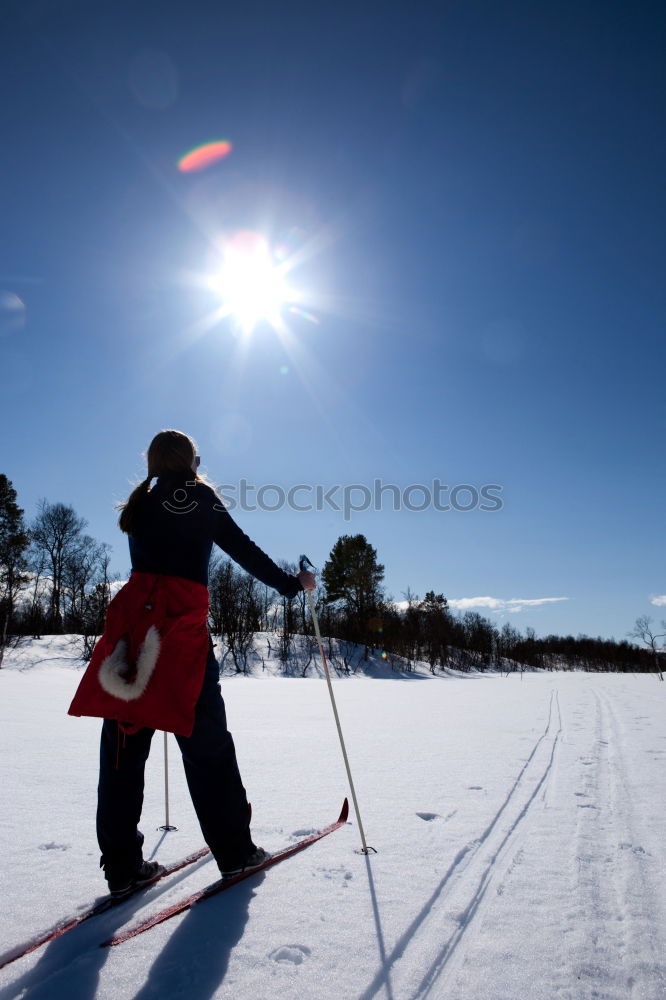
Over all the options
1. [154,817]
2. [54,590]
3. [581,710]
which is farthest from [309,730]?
[54,590]

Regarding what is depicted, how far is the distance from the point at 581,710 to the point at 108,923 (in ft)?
31.5

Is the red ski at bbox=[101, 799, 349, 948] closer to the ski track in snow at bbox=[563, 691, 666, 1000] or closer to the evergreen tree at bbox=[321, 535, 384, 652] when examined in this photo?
the ski track in snow at bbox=[563, 691, 666, 1000]

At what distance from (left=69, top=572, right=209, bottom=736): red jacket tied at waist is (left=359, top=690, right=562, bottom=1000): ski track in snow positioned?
3.38 feet

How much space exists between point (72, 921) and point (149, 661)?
95cm

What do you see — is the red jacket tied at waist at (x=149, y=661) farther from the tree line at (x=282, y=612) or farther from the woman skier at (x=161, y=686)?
the tree line at (x=282, y=612)

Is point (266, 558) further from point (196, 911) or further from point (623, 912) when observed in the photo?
point (623, 912)

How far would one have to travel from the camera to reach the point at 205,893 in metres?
1.97

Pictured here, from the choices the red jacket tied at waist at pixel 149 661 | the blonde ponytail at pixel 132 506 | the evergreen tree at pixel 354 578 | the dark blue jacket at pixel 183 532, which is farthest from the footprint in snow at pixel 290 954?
the evergreen tree at pixel 354 578

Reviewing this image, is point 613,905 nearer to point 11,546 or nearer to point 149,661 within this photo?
point 149,661

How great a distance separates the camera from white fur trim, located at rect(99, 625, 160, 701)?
1908 mm

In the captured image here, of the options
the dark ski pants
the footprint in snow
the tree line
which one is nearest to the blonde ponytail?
the dark ski pants

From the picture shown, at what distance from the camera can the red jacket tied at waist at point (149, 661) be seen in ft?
6.23

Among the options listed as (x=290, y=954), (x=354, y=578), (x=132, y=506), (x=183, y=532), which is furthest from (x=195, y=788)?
(x=354, y=578)

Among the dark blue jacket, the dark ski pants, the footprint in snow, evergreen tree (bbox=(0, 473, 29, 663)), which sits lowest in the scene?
the footprint in snow
